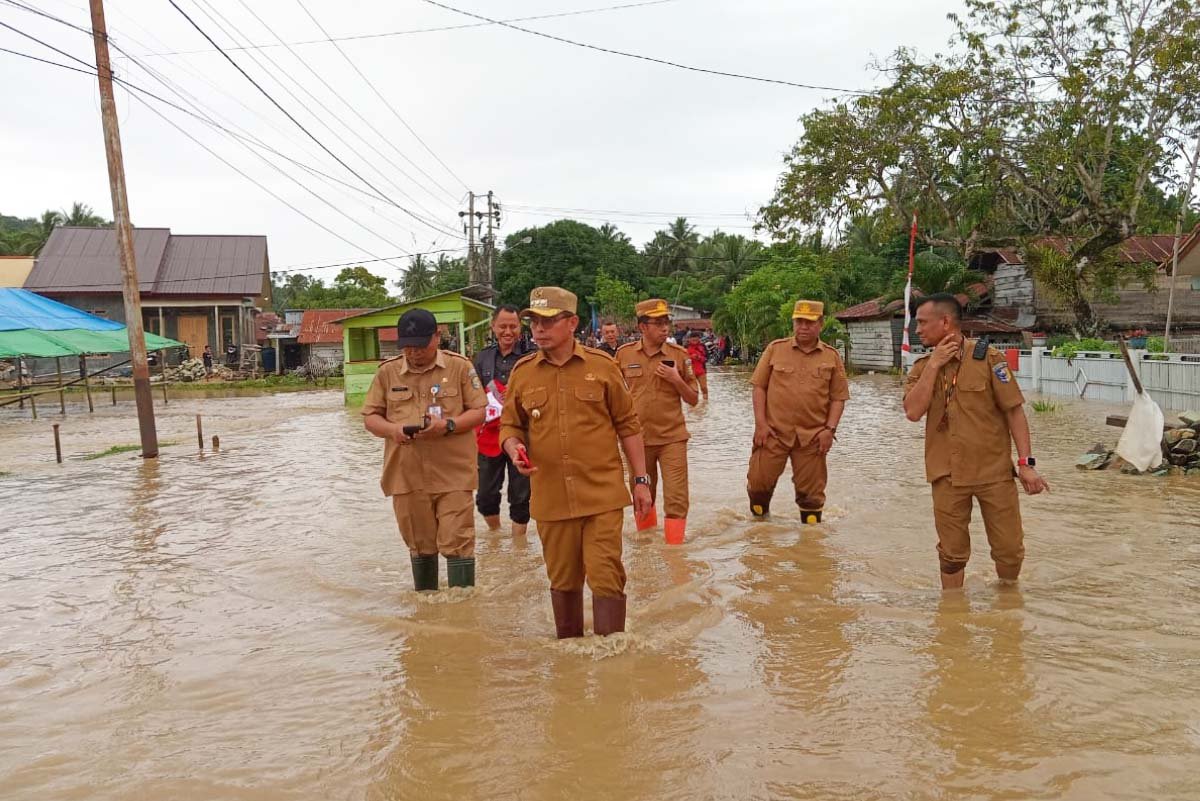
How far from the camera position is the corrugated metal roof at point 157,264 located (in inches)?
1537

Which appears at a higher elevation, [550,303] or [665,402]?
[550,303]

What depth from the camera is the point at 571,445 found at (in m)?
4.54

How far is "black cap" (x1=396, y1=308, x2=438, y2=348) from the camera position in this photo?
5.39 metres

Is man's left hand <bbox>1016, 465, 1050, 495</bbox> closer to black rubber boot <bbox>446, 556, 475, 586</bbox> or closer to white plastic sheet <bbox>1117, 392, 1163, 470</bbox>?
black rubber boot <bbox>446, 556, 475, 586</bbox>

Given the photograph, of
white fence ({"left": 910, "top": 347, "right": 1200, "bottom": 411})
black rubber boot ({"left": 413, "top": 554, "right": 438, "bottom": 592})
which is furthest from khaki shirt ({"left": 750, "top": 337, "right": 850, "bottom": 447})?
white fence ({"left": 910, "top": 347, "right": 1200, "bottom": 411})

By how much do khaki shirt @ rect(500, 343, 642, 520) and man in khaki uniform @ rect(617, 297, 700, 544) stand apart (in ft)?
8.36

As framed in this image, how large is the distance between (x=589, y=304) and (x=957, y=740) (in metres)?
55.7

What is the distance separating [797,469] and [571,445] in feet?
11.0

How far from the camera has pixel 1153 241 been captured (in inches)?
1299

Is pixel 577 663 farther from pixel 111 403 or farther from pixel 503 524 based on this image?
pixel 111 403

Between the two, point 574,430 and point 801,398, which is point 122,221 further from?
point 574,430

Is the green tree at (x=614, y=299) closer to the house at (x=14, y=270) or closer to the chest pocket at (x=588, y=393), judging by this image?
the house at (x=14, y=270)

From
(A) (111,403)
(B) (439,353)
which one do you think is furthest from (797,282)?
(B) (439,353)

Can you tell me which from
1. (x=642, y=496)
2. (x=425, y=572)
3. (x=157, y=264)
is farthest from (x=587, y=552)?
(x=157, y=264)
